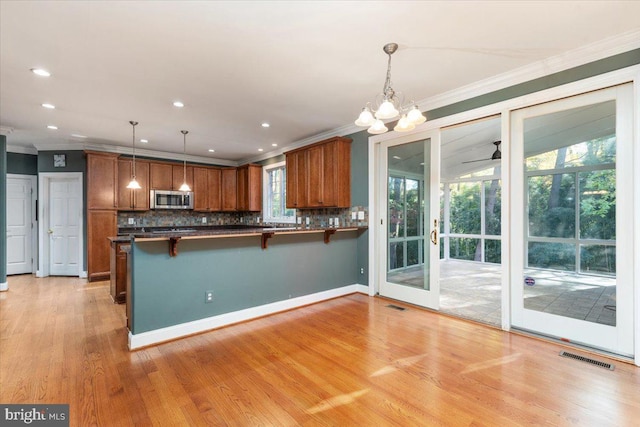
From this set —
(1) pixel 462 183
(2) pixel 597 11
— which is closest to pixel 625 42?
(2) pixel 597 11

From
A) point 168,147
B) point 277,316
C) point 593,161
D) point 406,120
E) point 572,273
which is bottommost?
point 277,316

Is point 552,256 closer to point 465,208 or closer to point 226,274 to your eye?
point 226,274

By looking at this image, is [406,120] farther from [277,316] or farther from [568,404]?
[277,316]

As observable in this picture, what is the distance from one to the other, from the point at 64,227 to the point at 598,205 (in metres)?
8.44

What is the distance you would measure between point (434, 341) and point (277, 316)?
→ 5.97 ft

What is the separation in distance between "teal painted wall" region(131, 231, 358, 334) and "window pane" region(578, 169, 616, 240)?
2.84 m

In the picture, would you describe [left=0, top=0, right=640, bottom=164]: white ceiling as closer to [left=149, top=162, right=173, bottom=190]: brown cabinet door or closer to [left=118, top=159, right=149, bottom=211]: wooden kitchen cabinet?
[left=118, top=159, right=149, bottom=211]: wooden kitchen cabinet

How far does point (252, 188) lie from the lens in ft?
22.5

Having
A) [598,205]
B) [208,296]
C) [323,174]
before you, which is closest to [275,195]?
[323,174]

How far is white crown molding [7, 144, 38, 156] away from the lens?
597 cm

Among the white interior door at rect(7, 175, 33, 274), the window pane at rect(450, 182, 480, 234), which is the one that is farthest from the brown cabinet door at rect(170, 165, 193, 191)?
the window pane at rect(450, 182, 480, 234)

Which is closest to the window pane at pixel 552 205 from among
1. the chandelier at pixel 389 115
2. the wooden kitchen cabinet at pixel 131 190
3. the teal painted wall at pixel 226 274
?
the chandelier at pixel 389 115

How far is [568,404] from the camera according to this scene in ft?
6.38

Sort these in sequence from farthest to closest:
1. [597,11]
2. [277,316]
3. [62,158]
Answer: [62,158] → [277,316] → [597,11]
